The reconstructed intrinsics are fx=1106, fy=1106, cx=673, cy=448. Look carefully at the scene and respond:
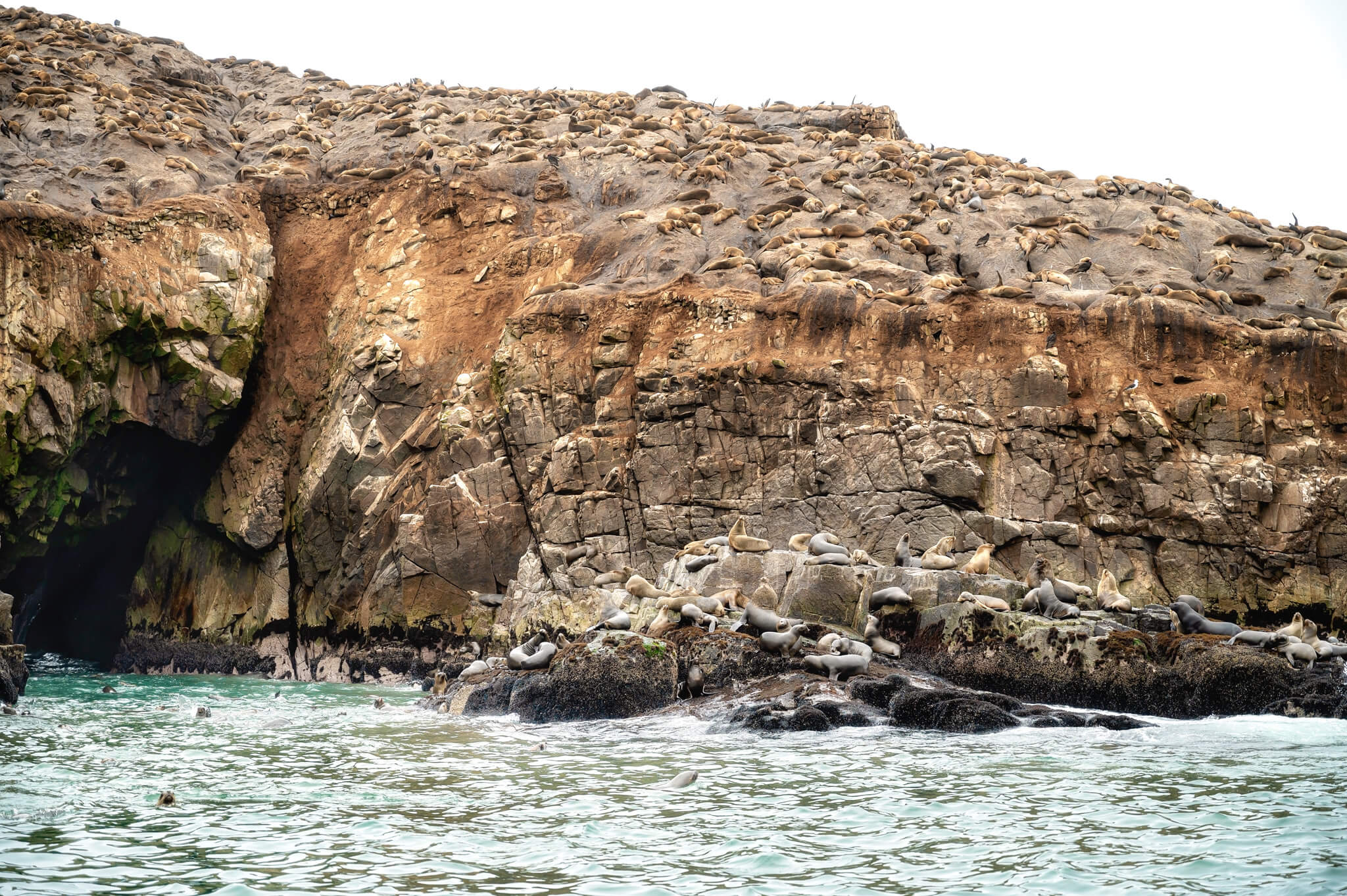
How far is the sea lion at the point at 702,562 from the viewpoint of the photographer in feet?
61.9

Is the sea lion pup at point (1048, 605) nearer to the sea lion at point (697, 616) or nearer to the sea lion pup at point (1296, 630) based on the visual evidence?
the sea lion pup at point (1296, 630)

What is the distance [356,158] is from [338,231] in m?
3.54

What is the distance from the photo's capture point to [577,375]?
26.1 meters

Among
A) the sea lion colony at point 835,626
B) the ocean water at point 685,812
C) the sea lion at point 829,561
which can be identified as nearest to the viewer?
the ocean water at point 685,812

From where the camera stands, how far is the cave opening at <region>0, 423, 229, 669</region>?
2852 cm

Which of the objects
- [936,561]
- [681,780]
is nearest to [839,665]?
[936,561]

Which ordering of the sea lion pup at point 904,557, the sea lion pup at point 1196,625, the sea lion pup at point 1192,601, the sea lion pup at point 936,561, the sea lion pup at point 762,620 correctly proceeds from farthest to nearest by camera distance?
the sea lion pup at point 904,557, the sea lion pup at point 936,561, the sea lion pup at point 1192,601, the sea lion pup at point 1196,625, the sea lion pup at point 762,620

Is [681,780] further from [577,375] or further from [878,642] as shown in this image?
[577,375]

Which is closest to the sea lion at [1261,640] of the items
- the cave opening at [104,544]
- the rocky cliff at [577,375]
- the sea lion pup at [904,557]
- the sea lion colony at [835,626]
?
the sea lion colony at [835,626]

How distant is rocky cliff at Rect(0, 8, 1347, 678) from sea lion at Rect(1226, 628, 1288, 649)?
6442 millimetres

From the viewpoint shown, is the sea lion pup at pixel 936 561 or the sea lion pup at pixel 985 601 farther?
the sea lion pup at pixel 936 561

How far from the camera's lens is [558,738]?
13047 millimetres

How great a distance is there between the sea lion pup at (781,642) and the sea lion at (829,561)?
203cm

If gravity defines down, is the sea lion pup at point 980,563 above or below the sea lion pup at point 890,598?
above
